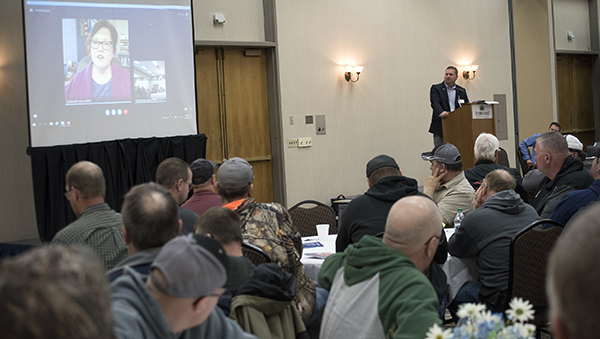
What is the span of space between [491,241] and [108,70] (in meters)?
4.83

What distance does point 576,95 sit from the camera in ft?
42.7

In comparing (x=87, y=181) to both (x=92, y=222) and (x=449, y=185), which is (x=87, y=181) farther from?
(x=449, y=185)

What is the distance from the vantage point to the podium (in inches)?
296

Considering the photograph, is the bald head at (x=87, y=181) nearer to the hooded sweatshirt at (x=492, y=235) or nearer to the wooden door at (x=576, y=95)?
the hooded sweatshirt at (x=492, y=235)

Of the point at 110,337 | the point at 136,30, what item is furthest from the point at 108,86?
the point at 110,337

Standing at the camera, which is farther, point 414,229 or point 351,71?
point 351,71

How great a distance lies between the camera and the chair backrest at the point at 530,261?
2.98 metres

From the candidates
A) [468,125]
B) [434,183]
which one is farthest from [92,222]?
[468,125]

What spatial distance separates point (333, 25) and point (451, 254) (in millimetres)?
6182

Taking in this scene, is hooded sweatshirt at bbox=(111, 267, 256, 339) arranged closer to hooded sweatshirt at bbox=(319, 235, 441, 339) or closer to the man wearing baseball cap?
the man wearing baseball cap

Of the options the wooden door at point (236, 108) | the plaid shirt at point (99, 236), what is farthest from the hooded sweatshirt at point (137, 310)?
the wooden door at point (236, 108)

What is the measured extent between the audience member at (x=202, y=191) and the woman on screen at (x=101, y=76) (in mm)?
2777

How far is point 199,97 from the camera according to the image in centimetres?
781

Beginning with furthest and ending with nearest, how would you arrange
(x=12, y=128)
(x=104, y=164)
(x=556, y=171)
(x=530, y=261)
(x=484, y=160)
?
1. (x=12, y=128)
2. (x=104, y=164)
3. (x=484, y=160)
4. (x=556, y=171)
5. (x=530, y=261)
